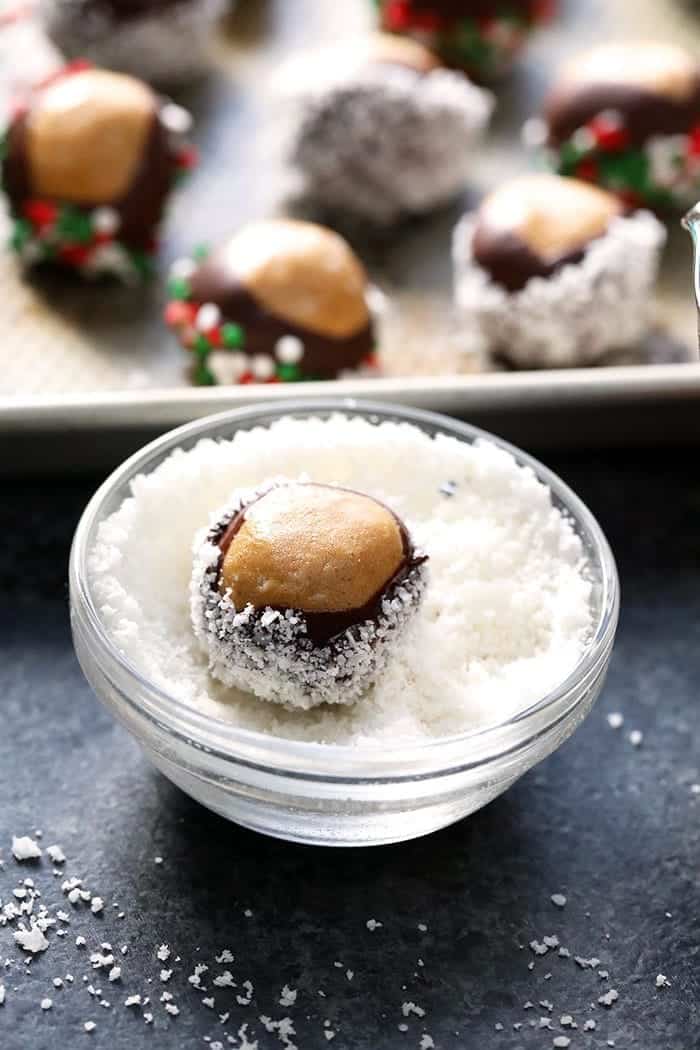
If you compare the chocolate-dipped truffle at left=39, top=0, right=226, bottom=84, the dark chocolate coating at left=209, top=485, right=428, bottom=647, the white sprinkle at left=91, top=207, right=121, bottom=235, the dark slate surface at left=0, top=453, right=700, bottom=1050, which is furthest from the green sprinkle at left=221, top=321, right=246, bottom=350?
the chocolate-dipped truffle at left=39, top=0, right=226, bottom=84

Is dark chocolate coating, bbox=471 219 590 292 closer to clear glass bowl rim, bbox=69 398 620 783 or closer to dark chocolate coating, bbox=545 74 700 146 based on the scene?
dark chocolate coating, bbox=545 74 700 146

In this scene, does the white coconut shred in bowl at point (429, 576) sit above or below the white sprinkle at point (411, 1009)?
above

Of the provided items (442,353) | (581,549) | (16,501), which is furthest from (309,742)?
(442,353)

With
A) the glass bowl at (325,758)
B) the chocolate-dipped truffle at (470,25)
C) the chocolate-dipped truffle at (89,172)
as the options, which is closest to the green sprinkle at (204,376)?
the chocolate-dipped truffle at (89,172)

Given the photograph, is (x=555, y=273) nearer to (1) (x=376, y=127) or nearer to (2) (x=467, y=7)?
(1) (x=376, y=127)

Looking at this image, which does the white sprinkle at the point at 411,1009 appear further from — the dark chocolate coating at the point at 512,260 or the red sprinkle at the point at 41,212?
the red sprinkle at the point at 41,212

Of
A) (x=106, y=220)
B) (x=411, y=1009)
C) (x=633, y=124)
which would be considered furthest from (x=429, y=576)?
(x=633, y=124)

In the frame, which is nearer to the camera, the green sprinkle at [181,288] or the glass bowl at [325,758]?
the glass bowl at [325,758]
